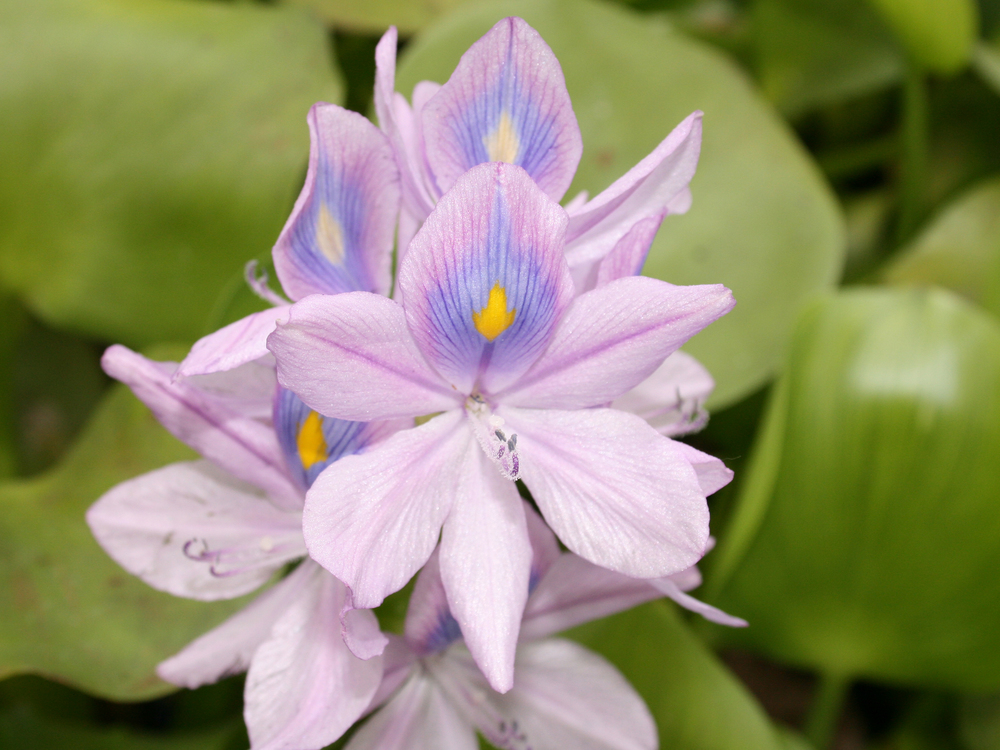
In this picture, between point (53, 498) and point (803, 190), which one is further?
point (803, 190)

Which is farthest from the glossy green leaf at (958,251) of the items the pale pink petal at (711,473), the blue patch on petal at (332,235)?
the blue patch on petal at (332,235)

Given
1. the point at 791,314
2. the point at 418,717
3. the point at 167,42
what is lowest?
the point at 418,717

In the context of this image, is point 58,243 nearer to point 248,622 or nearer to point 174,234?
point 174,234

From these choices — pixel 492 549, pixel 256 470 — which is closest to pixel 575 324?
pixel 492 549

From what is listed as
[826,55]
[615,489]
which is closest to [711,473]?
[615,489]

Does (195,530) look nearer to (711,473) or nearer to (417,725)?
(417,725)

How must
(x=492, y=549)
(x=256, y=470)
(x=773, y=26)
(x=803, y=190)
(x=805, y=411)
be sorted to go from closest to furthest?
(x=492, y=549) → (x=256, y=470) → (x=805, y=411) → (x=803, y=190) → (x=773, y=26)

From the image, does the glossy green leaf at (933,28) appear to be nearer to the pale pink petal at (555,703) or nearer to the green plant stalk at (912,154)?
the green plant stalk at (912,154)
